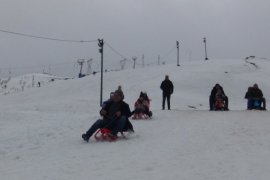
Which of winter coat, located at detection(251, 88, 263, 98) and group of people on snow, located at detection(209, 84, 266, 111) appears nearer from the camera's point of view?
group of people on snow, located at detection(209, 84, 266, 111)

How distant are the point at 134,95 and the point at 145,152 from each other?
3896 centimetres

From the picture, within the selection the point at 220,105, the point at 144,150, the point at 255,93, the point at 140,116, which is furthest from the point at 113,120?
the point at 255,93

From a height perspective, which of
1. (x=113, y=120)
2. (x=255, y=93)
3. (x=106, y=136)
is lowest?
(x=106, y=136)

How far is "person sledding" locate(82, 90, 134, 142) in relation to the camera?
1459cm

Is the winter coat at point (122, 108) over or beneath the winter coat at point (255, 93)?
beneath

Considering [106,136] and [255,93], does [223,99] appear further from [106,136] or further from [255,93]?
[106,136]

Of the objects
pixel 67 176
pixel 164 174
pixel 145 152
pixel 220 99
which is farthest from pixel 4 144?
pixel 220 99

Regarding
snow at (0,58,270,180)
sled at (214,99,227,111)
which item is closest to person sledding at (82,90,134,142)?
snow at (0,58,270,180)

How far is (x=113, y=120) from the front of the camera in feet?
49.0

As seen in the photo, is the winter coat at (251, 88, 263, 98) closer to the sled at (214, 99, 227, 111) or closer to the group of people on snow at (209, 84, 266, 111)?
the group of people on snow at (209, 84, 266, 111)

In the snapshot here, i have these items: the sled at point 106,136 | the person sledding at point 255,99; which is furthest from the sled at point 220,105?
the sled at point 106,136

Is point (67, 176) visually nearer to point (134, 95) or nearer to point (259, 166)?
point (259, 166)

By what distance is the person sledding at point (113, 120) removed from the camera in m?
14.6

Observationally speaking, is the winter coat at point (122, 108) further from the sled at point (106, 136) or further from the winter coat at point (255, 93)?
the winter coat at point (255, 93)
